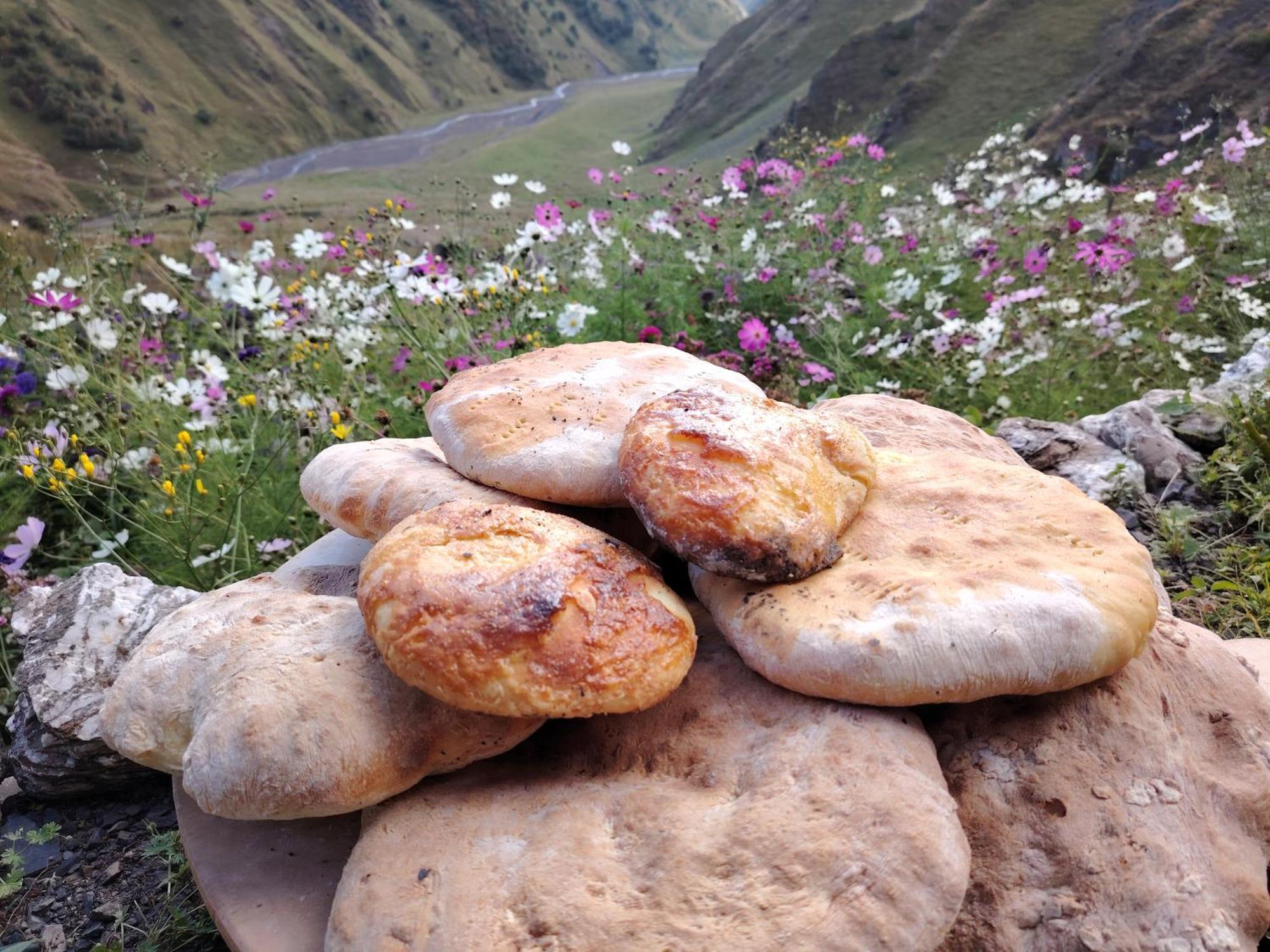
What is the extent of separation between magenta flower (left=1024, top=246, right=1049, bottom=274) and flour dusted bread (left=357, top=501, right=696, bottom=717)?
13.6 feet

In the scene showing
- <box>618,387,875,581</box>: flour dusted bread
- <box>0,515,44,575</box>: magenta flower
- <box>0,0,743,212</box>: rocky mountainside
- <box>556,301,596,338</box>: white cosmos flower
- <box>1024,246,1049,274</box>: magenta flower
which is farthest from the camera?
<box>0,0,743,212</box>: rocky mountainside

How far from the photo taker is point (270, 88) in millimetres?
52219

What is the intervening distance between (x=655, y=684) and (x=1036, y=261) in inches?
174

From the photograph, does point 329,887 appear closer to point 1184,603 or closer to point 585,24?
point 1184,603

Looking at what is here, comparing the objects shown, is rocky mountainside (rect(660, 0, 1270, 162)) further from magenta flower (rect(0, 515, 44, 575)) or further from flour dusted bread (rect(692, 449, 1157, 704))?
magenta flower (rect(0, 515, 44, 575))

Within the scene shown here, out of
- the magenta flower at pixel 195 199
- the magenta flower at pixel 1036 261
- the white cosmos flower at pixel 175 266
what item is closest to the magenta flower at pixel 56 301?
the white cosmos flower at pixel 175 266

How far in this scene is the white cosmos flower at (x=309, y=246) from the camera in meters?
→ 4.63

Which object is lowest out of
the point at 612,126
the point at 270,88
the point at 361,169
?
the point at 612,126

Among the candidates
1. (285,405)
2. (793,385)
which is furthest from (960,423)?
(285,405)

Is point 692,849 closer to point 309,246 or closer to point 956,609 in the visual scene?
point 956,609

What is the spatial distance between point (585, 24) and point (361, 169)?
6747 cm

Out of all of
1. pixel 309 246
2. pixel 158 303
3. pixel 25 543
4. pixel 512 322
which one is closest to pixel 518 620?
pixel 25 543

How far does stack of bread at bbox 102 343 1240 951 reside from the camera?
5.06ft

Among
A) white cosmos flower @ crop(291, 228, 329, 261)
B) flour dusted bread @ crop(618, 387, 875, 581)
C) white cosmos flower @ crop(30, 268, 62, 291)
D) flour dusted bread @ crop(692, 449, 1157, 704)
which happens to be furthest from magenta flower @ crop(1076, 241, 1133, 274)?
white cosmos flower @ crop(30, 268, 62, 291)
